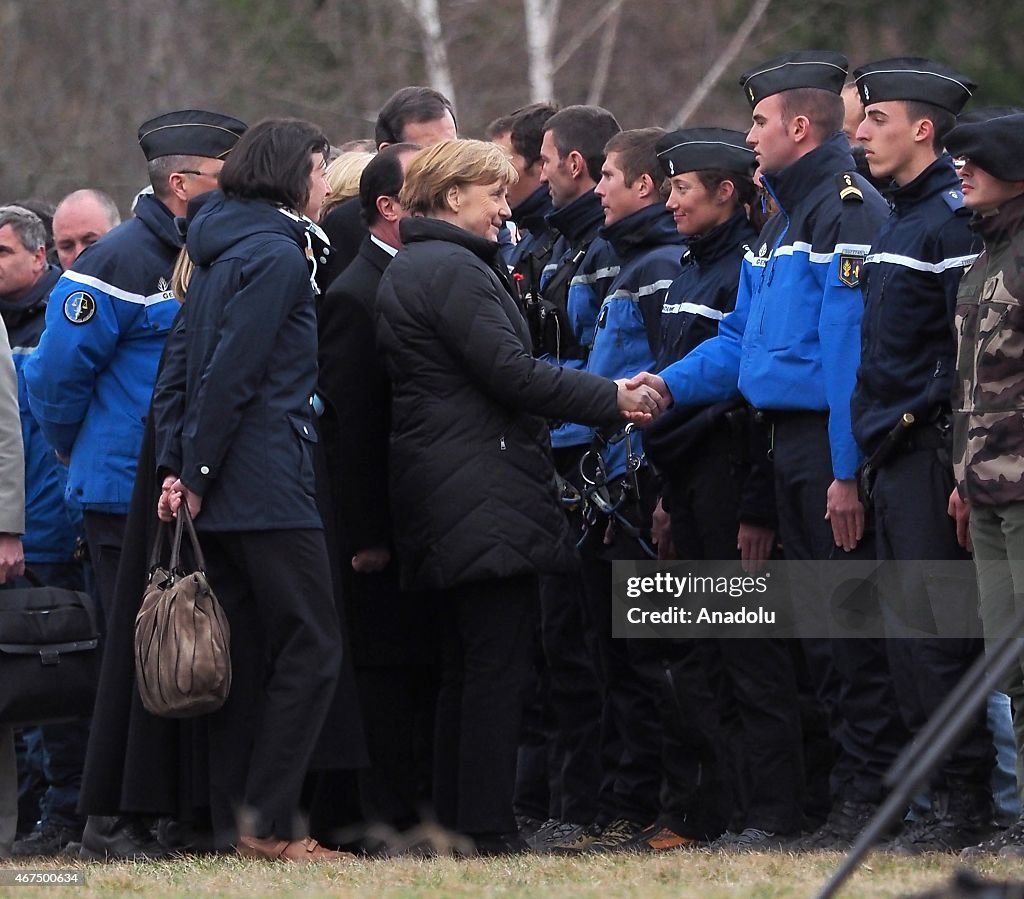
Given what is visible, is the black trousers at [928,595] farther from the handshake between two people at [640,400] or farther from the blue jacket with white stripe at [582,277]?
the blue jacket with white stripe at [582,277]

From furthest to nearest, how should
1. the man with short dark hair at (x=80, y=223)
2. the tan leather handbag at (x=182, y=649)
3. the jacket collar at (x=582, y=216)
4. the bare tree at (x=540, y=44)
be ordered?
1. the bare tree at (x=540, y=44)
2. the man with short dark hair at (x=80, y=223)
3. the jacket collar at (x=582, y=216)
4. the tan leather handbag at (x=182, y=649)

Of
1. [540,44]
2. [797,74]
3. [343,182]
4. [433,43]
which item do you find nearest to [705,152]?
[797,74]

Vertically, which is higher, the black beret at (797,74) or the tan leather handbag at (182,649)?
the black beret at (797,74)

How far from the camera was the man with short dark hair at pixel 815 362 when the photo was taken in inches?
249

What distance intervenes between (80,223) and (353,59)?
15065 millimetres

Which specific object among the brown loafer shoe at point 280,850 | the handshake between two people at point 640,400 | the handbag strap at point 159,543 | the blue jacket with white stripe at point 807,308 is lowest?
the brown loafer shoe at point 280,850

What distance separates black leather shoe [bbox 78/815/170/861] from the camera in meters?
6.76

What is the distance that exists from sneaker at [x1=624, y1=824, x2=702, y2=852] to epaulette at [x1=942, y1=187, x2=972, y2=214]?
2.25m

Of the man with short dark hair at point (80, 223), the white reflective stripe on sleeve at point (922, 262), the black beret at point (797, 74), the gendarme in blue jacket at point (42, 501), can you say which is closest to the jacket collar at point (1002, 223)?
the white reflective stripe on sleeve at point (922, 262)

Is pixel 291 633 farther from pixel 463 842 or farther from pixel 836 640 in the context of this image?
pixel 836 640

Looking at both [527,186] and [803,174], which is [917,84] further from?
[527,186]

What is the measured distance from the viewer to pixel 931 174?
6098 mm

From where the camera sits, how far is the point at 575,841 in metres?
7.13

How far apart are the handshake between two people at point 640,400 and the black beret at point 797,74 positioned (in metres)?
1.02
